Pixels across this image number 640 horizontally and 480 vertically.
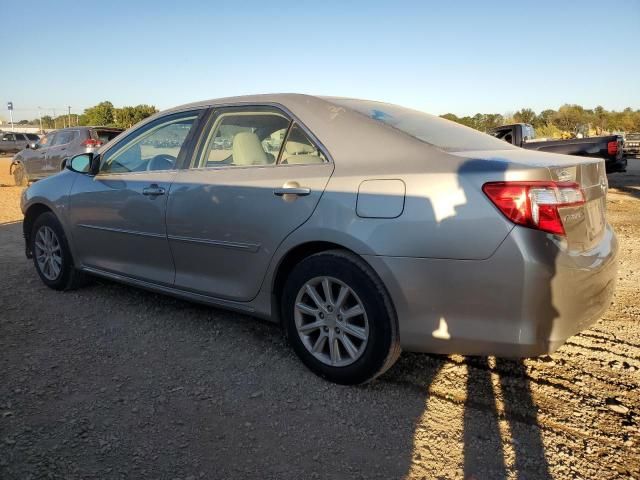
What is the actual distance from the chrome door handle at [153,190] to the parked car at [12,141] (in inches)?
1383

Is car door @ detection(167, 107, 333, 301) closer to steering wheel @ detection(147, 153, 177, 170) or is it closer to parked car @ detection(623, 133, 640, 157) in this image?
steering wheel @ detection(147, 153, 177, 170)

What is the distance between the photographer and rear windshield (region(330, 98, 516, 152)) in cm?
306

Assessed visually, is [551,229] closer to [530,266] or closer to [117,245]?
[530,266]

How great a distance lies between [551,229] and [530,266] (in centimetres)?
21

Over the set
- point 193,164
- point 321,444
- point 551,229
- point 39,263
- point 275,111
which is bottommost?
point 321,444

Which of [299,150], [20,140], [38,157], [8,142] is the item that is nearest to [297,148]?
[299,150]

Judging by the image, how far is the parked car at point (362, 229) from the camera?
8.05 feet

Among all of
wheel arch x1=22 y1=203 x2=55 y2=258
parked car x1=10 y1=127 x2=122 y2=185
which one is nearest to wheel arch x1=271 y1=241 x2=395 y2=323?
wheel arch x1=22 y1=203 x2=55 y2=258

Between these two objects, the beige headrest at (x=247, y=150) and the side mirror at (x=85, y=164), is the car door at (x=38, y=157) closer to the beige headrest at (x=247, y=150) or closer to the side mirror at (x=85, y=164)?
the side mirror at (x=85, y=164)

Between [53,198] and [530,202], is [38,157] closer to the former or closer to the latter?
[53,198]

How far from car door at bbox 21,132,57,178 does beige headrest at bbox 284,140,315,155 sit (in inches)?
499

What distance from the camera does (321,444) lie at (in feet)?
8.13

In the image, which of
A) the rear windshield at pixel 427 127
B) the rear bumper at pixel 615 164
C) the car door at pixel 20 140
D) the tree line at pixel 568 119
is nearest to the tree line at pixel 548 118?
the tree line at pixel 568 119

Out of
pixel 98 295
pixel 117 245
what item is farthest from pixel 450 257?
pixel 98 295
